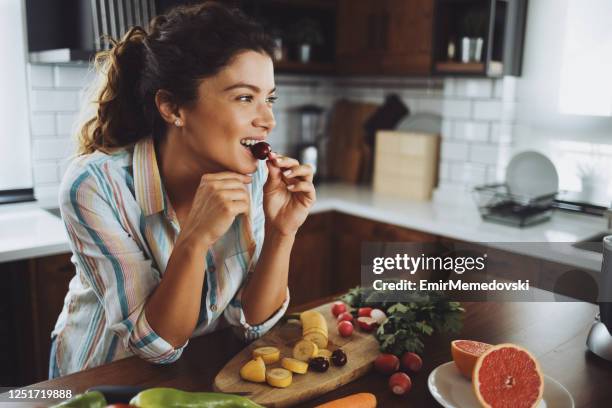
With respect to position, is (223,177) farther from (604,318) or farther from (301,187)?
(604,318)

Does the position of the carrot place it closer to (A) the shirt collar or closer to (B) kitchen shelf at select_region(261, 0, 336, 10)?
(A) the shirt collar

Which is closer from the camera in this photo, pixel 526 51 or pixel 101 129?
pixel 101 129

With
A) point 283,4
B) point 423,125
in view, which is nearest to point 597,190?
point 423,125

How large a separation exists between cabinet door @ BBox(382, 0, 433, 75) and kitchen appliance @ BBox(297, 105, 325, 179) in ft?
1.93

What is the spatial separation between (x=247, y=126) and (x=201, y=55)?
0.19 m

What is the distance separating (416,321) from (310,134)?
252 cm

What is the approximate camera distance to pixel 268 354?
117 centimetres

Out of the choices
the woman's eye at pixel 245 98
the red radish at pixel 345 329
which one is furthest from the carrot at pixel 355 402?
the woman's eye at pixel 245 98

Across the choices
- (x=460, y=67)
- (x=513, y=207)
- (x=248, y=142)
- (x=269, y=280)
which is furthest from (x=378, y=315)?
(x=460, y=67)

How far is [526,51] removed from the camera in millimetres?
2852

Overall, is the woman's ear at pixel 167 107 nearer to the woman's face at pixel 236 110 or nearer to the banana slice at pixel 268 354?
the woman's face at pixel 236 110

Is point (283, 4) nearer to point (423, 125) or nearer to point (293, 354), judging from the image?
point (423, 125)

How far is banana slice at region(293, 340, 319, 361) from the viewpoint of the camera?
46.5 inches

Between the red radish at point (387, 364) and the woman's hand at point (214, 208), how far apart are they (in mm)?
434
